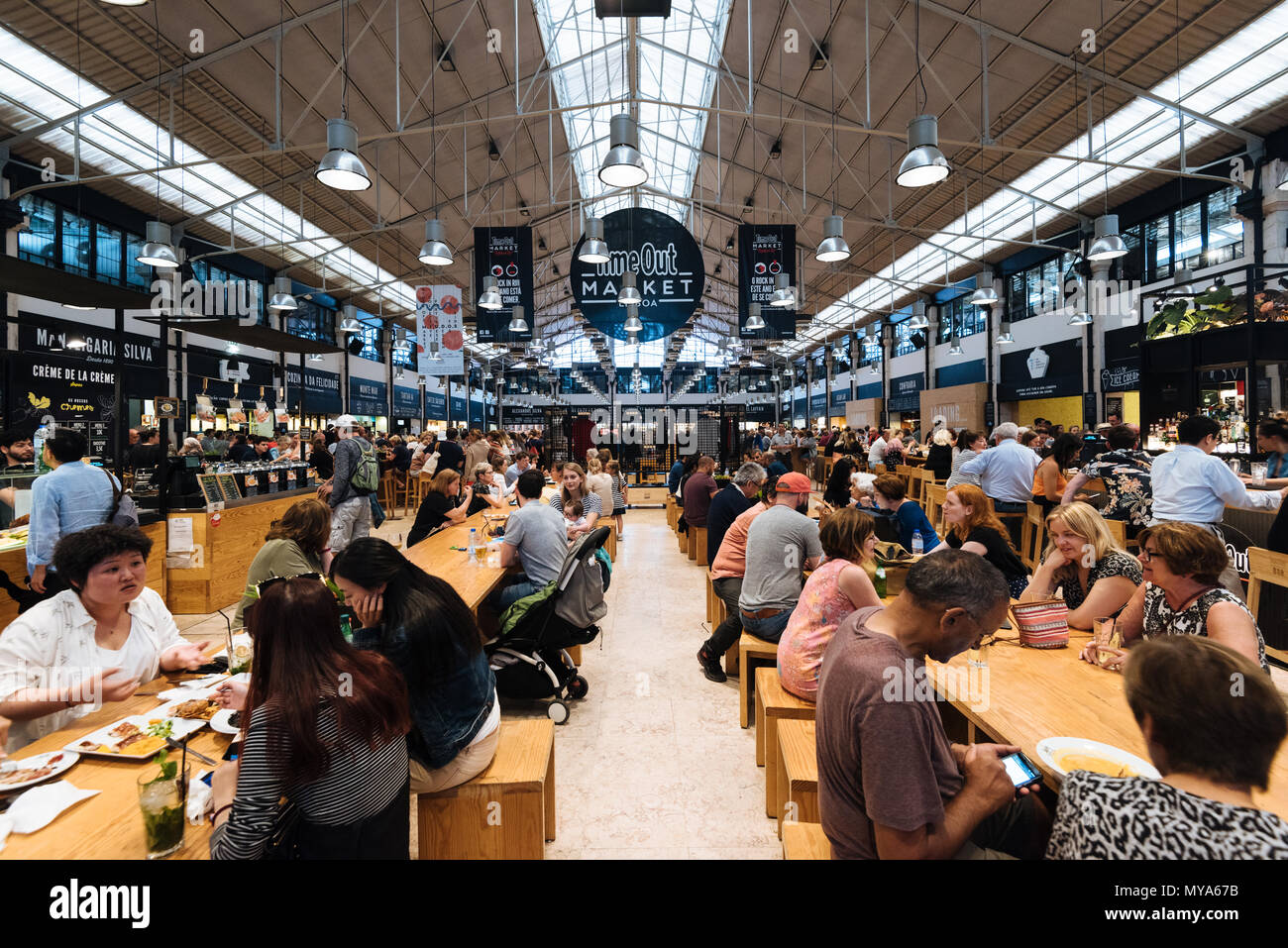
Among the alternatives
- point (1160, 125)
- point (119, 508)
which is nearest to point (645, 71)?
point (1160, 125)

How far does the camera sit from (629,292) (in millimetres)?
9789

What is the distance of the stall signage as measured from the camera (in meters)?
14.8

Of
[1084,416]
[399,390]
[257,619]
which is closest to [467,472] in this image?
[257,619]

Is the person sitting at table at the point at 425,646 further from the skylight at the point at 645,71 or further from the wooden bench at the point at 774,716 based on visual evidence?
the skylight at the point at 645,71

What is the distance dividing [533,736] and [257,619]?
1.32 metres

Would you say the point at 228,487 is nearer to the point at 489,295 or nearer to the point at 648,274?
the point at 489,295

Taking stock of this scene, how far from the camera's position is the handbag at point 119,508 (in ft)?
14.1

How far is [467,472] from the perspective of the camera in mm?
10383

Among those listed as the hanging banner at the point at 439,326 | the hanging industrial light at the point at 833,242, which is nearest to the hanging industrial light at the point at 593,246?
the hanging industrial light at the point at 833,242

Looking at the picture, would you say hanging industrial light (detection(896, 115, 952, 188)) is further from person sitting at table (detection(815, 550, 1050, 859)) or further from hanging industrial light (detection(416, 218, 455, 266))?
hanging industrial light (detection(416, 218, 455, 266))

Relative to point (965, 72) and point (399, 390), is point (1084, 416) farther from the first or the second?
point (399, 390)

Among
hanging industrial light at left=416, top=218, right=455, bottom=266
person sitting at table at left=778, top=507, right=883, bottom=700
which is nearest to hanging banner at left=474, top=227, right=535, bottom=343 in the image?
hanging industrial light at left=416, top=218, right=455, bottom=266

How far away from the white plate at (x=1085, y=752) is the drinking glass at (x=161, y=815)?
214 centimetres

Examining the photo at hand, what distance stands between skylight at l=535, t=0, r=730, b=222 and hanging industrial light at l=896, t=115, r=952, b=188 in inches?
136
